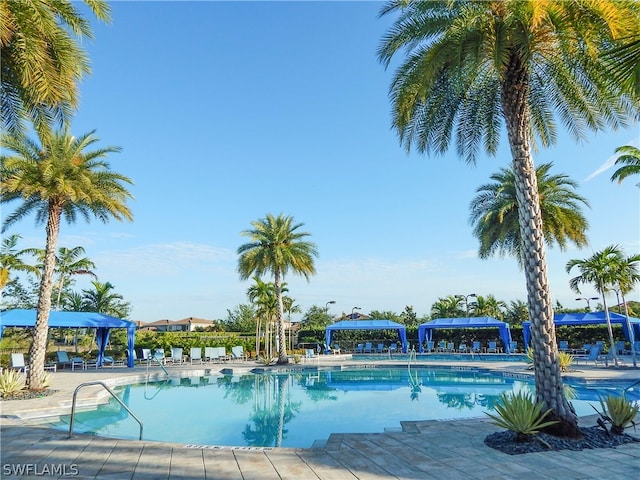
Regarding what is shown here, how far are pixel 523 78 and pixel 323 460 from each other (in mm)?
7853

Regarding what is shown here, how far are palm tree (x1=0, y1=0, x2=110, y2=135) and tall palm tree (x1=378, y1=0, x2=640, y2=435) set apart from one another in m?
6.59

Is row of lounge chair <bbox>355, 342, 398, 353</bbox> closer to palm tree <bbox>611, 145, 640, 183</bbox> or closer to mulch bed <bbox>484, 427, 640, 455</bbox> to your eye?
palm tree <bbox>611, 145, 640, 183</bbox>

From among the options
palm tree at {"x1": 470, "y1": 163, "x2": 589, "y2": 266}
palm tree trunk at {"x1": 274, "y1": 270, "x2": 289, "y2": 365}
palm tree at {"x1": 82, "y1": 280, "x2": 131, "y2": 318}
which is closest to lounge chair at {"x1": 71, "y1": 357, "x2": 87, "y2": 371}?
palm tree trunk at {"x1": 274, "y1": 270, "x2": 289, "y2": 365}

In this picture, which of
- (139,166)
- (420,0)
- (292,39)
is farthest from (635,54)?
(139,166)

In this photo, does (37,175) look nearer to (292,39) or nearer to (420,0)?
(292,39)

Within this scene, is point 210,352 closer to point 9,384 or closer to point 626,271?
point 9,384

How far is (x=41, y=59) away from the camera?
769 cm

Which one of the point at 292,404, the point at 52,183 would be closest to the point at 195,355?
the point at 292,404

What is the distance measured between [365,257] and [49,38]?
91.7 feet

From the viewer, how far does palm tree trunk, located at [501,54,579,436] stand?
23.2 ft

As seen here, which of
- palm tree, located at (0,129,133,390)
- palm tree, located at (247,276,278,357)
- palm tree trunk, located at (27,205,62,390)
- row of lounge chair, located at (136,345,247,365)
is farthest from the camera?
palm tree, located at (247,276,278,357)

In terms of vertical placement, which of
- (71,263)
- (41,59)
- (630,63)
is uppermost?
(71,263)

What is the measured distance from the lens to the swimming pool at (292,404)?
10.2 meters

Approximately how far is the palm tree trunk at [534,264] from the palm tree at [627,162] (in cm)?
744
